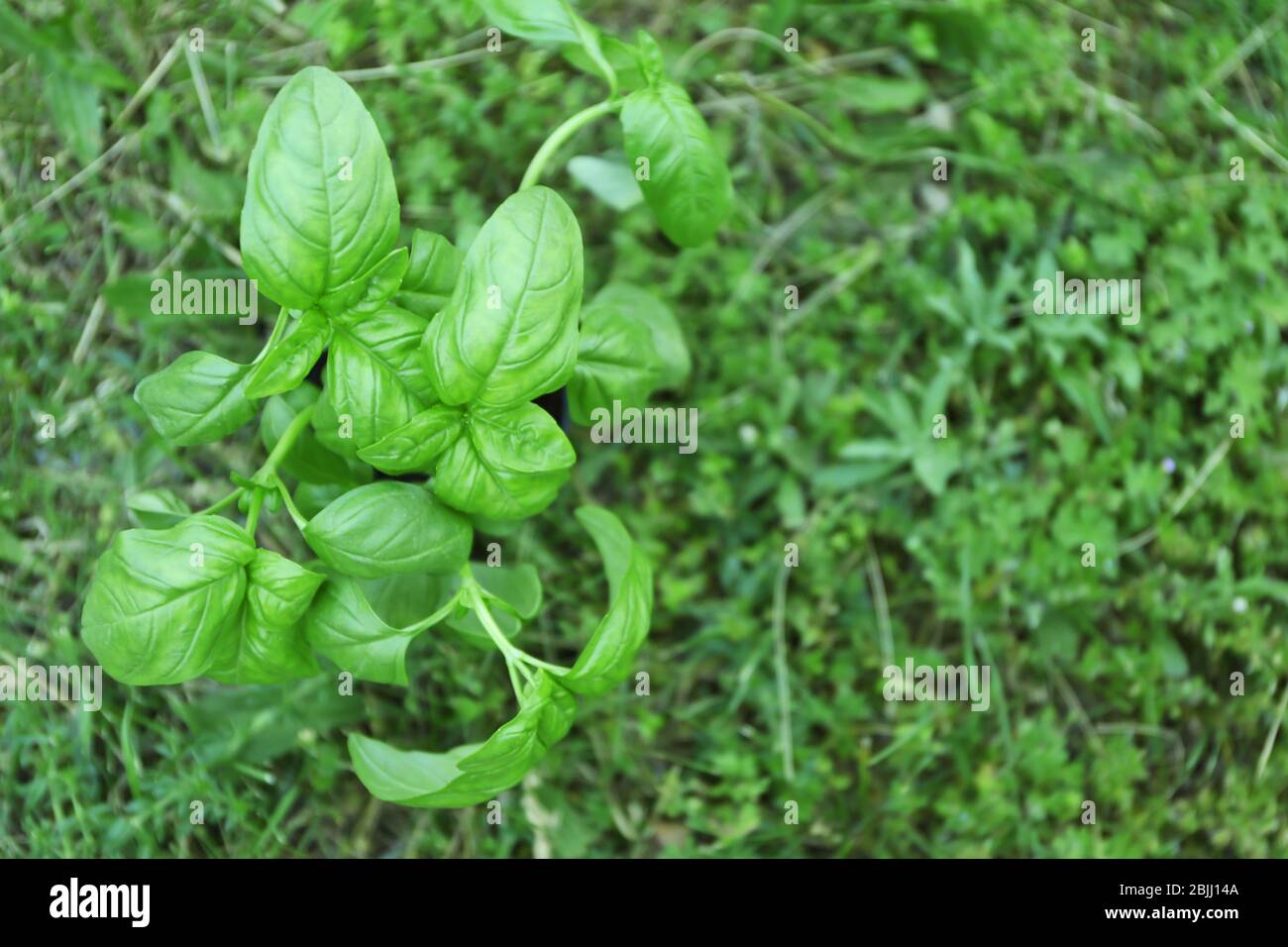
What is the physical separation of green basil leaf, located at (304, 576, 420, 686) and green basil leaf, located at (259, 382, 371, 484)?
0.43 ft

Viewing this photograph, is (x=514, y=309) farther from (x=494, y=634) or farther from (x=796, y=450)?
(x=796, y=450)

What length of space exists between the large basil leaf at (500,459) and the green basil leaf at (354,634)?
0.12m

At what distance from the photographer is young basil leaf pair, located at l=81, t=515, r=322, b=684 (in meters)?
0.87

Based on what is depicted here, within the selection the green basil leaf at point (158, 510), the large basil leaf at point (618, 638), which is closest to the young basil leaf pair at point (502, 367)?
the large basil leaf at point (618, 638)

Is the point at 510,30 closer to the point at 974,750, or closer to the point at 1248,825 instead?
the point at 974,750

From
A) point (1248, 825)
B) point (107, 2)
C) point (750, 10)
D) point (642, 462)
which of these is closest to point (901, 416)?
point (642, 462)

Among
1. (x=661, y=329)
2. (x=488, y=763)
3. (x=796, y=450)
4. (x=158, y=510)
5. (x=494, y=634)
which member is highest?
(x=661, y=329)

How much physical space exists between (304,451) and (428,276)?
8.6 inches

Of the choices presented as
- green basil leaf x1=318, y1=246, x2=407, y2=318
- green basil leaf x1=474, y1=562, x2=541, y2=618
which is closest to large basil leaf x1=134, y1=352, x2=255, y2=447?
green basil leaf x1=318, y1=246, x2=407, y2=318

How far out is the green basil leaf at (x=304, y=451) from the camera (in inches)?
40.1

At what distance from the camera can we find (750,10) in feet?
4.89

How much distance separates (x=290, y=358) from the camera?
0.89m

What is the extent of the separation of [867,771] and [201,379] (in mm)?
967

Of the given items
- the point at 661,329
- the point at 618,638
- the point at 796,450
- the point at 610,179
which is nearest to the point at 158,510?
the point at 618,638
